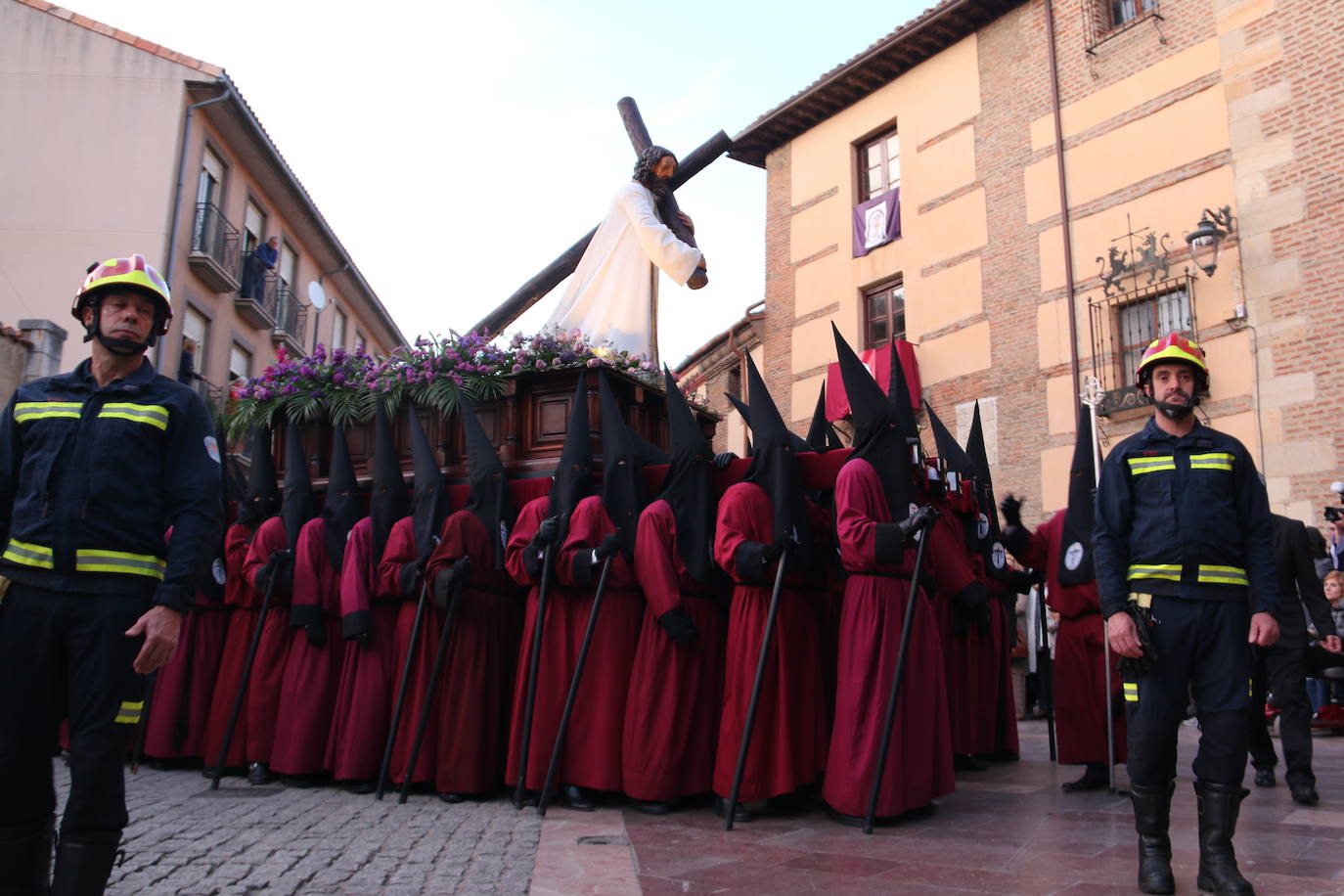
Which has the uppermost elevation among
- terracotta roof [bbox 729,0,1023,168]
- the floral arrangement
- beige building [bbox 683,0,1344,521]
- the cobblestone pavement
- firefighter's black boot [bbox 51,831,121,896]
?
terracotta roof [bbox 729,0,1023,168]

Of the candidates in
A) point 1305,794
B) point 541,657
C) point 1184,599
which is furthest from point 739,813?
point 1305,794

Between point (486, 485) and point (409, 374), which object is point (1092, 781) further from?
point (409, 374)

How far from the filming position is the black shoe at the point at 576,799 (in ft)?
20.7

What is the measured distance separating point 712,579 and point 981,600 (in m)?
1.59

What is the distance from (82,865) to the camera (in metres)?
3.18

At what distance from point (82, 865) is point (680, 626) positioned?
11.3 ft

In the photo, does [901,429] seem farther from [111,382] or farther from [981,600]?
[111,382]

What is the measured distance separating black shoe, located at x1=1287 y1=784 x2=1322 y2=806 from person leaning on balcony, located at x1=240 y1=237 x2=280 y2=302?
22585 mm

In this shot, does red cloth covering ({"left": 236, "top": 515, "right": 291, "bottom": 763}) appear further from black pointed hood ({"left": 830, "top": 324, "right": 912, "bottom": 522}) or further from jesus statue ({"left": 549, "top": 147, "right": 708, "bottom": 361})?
black pointed hood ({"left": 830, "top": 324, "right": 912, "bottom": 522})

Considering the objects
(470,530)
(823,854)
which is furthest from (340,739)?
(823,854)

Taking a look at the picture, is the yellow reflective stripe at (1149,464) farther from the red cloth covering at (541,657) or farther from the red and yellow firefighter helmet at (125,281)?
the red and yellow firefighter helmet at (125,281)

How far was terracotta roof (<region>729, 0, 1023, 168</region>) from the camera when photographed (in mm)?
18281

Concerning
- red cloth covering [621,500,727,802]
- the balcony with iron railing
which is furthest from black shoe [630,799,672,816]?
the balcony with iron railing

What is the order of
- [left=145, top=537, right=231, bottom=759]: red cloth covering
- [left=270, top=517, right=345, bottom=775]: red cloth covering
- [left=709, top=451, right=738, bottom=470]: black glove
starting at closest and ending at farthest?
[left=709, top=451, right=738, bottom=470]: black glove → [left=270, top=517, right=345, bottom=775]: red cloth covering → [left=145, top=537, right=231, bottom=759]: red cloth covering
